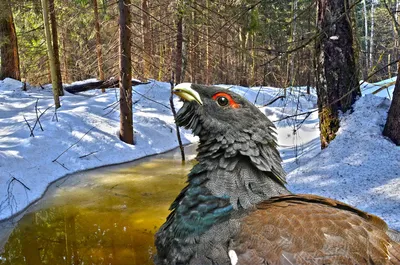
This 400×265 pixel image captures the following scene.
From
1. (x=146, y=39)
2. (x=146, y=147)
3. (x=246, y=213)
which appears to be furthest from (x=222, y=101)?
(x=146, y=39)

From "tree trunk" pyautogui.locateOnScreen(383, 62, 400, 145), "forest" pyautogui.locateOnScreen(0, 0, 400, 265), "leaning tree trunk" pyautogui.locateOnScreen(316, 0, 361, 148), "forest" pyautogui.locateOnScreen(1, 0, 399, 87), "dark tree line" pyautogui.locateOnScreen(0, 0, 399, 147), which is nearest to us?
"forest" pyautogui.locateOnScreen(0, 0, 400, 265)

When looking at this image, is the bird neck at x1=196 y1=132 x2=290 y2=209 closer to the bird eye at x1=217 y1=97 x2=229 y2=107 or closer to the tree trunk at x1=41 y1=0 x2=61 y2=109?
the bird eye at x1=217 y1=97 x2=229 y2=107

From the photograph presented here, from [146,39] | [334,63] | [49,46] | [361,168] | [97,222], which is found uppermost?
[146,39]

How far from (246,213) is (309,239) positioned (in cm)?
36

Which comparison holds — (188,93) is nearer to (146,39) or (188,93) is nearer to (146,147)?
(146,147)

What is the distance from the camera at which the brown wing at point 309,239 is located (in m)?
1.66

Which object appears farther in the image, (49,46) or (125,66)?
(49,46)

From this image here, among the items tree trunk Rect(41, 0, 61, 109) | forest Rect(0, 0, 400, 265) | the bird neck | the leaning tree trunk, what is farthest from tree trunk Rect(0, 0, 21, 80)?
the bird neck

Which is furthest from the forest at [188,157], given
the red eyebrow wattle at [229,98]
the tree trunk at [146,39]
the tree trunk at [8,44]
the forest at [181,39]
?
the tree trunk at [8,44]

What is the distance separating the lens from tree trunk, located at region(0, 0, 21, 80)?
12503 mm

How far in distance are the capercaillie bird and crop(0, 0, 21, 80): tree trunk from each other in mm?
13073

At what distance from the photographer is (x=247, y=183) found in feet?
6.70

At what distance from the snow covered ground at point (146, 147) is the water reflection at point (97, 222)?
68 cm

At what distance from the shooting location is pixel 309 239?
1.69 meters
